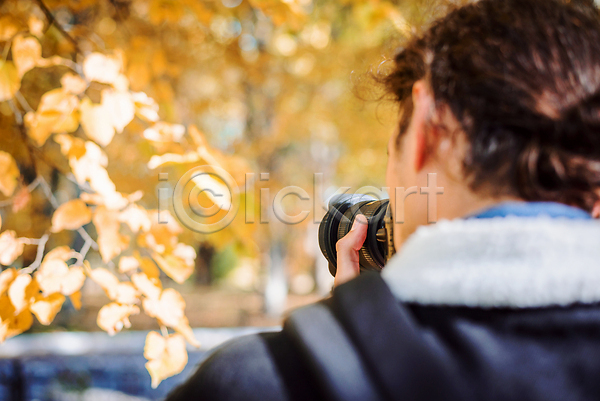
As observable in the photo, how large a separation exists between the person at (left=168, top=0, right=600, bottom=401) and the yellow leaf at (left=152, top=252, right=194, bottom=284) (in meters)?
0.62

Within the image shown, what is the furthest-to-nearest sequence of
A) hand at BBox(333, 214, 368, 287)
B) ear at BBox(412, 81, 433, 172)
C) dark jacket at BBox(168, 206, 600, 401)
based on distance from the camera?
1. hand at BBox(333, 214, 368, 287)
2. ear at BBox(412, 81, 433, 172)
3. dark jacket at BBox(168, 206, 600, 401)

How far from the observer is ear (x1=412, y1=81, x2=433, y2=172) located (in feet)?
1.80

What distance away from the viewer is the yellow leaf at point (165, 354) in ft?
3.44

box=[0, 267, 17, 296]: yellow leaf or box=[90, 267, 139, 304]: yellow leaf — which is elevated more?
box=[0, 267, 17, 296]: yellow leaf

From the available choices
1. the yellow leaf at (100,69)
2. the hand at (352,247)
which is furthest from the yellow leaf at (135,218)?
the hand at (352,247)

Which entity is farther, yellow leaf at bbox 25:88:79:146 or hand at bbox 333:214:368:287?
yellow leaf at bbox 25:88:79:146

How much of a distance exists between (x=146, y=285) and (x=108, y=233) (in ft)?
0.58

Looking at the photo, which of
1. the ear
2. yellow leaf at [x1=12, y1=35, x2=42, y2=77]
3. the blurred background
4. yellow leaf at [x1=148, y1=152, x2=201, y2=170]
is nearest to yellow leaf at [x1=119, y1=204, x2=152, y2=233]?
the blurred background

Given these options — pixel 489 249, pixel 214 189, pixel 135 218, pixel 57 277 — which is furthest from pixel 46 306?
pixel 489 249

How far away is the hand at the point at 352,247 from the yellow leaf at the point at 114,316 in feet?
1.97

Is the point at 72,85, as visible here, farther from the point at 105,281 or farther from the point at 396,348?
the point at 396,348

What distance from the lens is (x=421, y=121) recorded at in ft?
1.82

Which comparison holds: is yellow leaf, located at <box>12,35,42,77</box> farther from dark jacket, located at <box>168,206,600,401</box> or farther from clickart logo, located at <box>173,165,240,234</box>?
dark jacket, located at <box>168,206,600,401</box>

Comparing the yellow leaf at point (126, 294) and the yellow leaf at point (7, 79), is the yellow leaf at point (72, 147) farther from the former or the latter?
the yellow leaf at point (126, 294)
